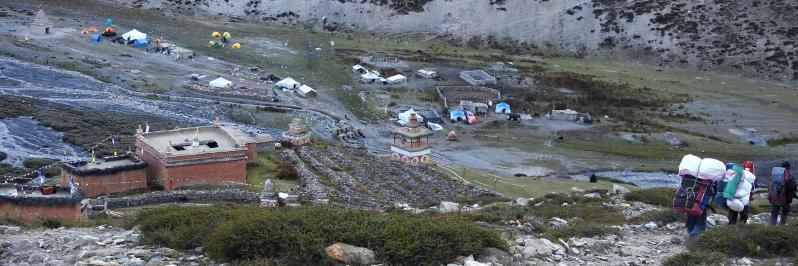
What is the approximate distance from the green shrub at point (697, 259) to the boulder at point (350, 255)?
210 inches

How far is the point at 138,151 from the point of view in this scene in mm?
39844

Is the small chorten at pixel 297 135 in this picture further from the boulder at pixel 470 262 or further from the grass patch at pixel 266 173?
the boulder at pixel 470 262

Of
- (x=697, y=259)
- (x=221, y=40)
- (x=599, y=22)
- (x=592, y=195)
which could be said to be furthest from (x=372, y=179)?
(x=599, y=22)

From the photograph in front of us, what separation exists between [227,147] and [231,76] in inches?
1376

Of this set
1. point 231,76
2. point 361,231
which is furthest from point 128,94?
point 361,231

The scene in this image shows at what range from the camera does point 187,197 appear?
35.8m

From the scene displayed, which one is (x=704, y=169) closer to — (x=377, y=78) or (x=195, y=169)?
(x=195, y=169)

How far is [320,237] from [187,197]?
67.1ft

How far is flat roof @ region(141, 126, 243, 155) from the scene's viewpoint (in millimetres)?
39250

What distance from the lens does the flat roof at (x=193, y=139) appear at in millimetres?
39250

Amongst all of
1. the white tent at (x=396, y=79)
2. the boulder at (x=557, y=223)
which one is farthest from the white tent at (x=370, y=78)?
the boulder at (x=557, y=223)

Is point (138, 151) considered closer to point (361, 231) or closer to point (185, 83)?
point (361, 231)

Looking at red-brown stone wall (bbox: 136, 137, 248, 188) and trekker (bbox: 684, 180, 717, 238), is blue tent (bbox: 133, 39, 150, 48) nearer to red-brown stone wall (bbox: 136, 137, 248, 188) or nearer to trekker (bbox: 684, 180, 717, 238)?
red-brown stone wall (bbox: 136, 137, 248, 188)

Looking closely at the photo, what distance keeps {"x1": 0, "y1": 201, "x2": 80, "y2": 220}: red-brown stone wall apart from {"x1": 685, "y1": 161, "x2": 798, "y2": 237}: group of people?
17724 mm
